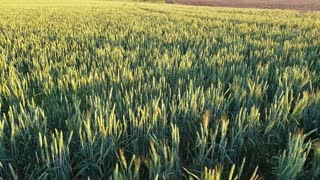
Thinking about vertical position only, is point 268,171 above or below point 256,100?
below

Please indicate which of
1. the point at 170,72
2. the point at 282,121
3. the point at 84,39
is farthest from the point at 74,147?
the point at 84,39

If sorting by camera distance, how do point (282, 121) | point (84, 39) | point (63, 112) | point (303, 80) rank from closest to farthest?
→ point (282, 121)
point (63, 112)
point (303, 80)
point (84, 39)

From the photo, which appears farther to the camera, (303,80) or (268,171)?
(303,80)

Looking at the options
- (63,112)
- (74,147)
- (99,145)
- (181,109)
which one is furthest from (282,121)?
(63,112)

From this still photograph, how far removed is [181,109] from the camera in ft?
5.52

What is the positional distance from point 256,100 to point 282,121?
0.31m

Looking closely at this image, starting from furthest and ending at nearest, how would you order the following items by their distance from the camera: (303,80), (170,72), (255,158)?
(170,72) → (303,80) → (255,158)

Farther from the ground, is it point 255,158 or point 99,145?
point 99,145

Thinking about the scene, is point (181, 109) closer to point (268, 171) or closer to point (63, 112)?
point (268, 171)

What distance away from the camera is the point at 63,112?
1.73 meters

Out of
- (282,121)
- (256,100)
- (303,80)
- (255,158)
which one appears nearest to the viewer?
(255,158)

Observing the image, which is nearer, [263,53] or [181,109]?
[181,109]

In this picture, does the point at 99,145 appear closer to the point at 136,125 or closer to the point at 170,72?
the point at 136,125

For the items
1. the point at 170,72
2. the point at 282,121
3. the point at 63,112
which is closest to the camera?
the point at 282,121
